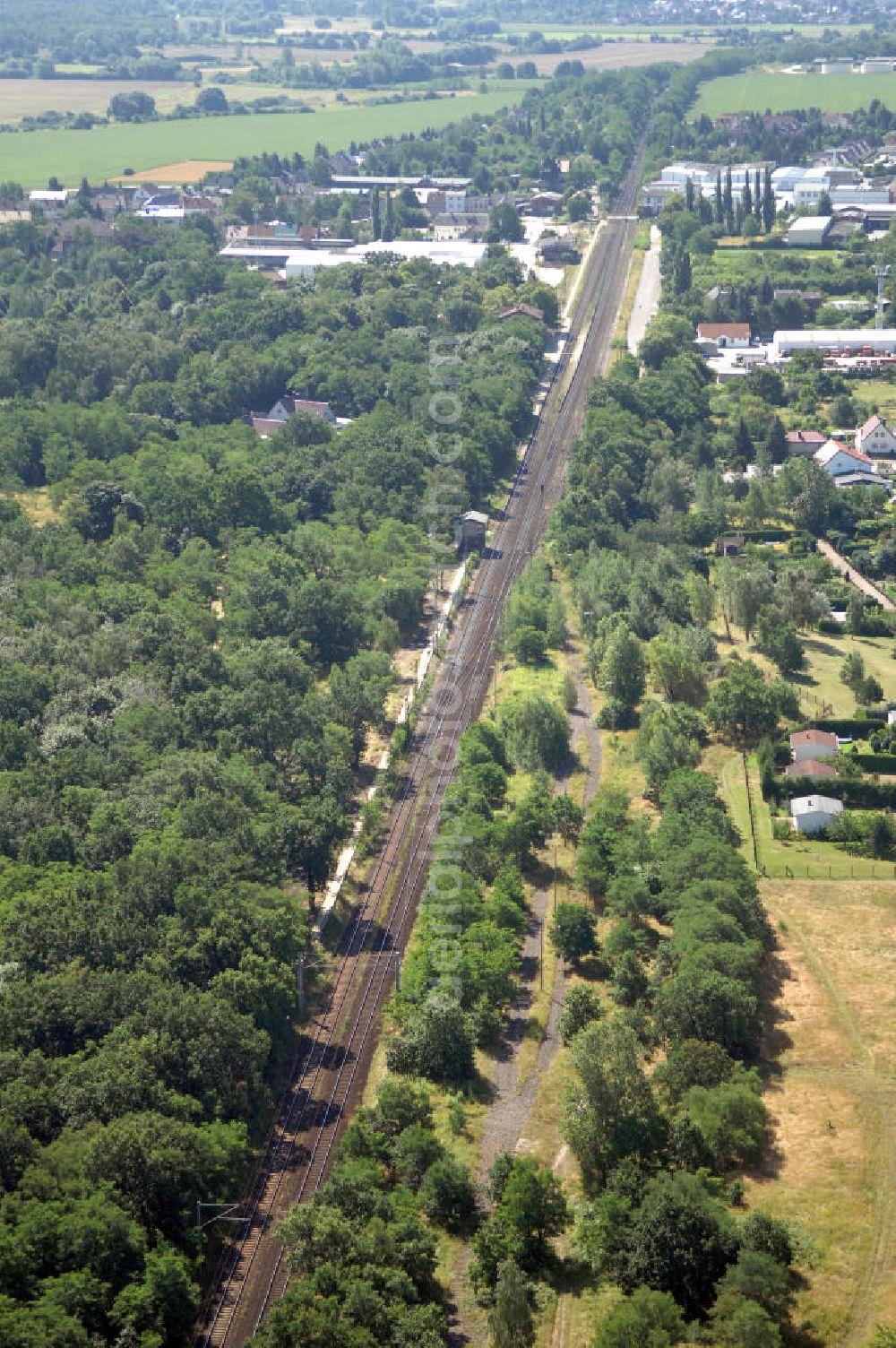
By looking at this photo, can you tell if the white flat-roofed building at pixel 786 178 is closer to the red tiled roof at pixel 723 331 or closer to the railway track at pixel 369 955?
the red tiled roof at pixel 723 331

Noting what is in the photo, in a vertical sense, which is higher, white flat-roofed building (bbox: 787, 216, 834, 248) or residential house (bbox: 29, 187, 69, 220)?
residential house (bbox: 29, 187, 69, 220)

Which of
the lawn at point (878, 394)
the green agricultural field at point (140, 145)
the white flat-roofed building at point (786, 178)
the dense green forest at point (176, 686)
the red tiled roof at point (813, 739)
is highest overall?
the green agricultural field at point (140, 145)

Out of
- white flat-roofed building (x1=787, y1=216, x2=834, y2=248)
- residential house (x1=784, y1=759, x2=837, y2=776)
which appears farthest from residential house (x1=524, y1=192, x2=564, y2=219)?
residential house (x1=784, y1=759, x2=837, y2=776)

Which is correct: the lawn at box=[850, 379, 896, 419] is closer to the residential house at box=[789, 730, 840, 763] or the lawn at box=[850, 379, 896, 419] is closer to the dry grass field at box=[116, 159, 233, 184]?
the residential house at box=[789, 730, 840, 763]

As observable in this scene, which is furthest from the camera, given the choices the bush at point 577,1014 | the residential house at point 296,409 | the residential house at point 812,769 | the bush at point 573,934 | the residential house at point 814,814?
the residential house at point 296,409

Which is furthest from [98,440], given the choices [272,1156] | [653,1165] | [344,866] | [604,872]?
[653,1165]

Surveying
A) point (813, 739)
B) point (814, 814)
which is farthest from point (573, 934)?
point (813, 739)

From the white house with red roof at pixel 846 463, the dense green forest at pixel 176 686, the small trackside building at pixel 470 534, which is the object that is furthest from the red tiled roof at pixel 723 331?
the small trackside building at pixel 470 534
